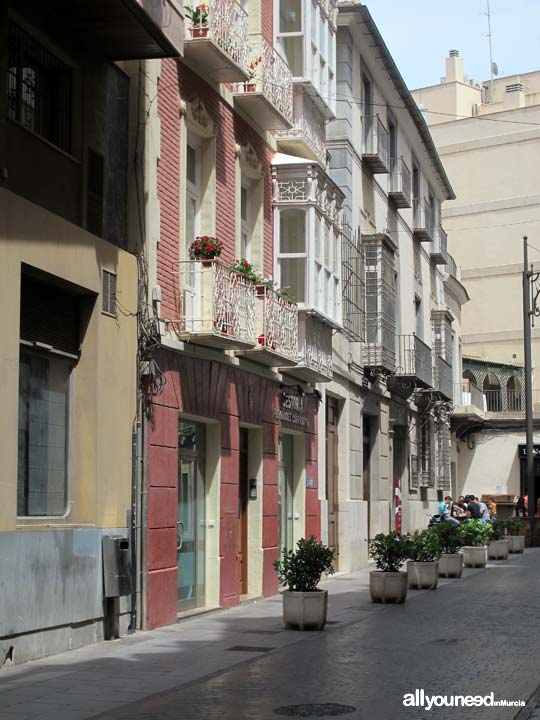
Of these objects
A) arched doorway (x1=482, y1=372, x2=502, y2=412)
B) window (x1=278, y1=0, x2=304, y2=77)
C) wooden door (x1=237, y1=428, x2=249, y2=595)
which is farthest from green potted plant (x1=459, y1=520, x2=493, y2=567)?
arched doorway (x1=482, y1=372, x2=502, y2=412)

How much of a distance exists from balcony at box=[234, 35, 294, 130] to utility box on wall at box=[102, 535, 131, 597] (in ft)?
25.1

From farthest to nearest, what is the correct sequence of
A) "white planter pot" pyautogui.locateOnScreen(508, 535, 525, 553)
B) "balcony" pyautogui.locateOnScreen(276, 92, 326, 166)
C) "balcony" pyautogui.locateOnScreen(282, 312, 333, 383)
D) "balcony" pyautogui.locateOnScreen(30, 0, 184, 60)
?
"white planter pot" pyautogui.locateOnScreen(508, 535, 525, 553) → "balcony" pyautogui.locateOnScreen(276, 92, 326, 166) → "balcony" pyautogui.locateOnScreen(282, 312, 333, 383) → "balcony" pyautogui.locateOnScreen(30, 0, 184, 60)

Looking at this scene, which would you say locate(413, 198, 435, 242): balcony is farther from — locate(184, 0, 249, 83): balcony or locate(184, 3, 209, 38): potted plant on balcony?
locate(184, 3, 209, 38): potted plant on balcony

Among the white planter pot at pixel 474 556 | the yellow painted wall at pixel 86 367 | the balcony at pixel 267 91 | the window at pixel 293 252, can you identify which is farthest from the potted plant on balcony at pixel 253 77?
the white planter pot at pixel 474 556

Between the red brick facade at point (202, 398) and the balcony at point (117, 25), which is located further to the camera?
the red brick facade at point (202, 398)

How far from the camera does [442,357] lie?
38812 millimetres

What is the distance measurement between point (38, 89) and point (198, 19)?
382cm

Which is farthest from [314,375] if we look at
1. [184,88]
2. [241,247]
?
[184,88]

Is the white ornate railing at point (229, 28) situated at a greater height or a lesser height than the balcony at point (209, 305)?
greater

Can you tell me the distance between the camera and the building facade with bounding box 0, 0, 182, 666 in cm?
1234

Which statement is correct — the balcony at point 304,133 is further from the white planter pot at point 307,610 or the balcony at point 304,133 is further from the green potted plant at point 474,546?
the green potted plant at point 474,546

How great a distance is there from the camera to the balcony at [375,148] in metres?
28.8

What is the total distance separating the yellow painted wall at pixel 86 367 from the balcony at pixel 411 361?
1726 centimetres

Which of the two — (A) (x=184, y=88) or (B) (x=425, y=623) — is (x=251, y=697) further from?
(A) (x=184, y=88)
